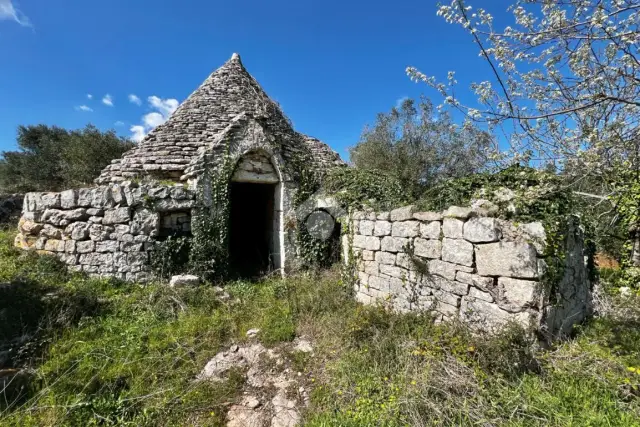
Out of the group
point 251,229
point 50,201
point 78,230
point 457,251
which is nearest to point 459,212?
point 457,251

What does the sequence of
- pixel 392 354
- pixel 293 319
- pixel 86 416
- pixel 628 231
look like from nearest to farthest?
1. pixel 86 416
2. pixel 392 354
3. pixel 293 319
4. pixel 628 231

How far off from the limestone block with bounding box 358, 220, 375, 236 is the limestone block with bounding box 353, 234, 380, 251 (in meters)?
0.07

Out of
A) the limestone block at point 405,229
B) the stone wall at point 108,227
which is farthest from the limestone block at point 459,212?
the stone wall at point 108,227

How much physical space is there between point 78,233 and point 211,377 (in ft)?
14.4

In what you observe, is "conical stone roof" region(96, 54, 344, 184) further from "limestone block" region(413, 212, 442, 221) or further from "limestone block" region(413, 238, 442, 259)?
"limestone block" region(413, 238, 442, 259)

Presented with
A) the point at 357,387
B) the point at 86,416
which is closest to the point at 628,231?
the point at 357,387

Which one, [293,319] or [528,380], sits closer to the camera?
[528,380]

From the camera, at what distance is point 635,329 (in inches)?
141

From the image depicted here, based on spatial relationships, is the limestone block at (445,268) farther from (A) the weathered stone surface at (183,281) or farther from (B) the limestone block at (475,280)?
(A) the weathered stone surface at (183,281)

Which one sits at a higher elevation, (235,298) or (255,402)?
(235,298)

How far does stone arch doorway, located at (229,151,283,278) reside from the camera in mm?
6629

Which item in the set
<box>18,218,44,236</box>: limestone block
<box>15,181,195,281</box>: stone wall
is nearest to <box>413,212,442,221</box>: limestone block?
<box>15,181,195,281</box>: stone wall

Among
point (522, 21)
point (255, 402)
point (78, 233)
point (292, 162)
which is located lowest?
point (255, 402)

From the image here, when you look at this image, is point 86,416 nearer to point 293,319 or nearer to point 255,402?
point 255,402
